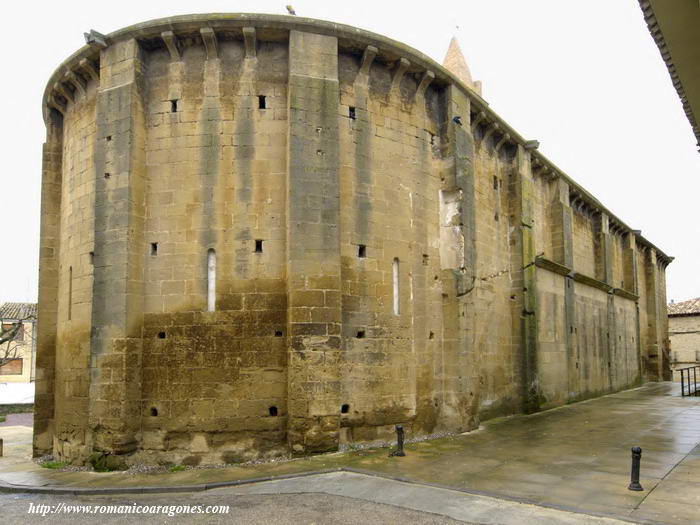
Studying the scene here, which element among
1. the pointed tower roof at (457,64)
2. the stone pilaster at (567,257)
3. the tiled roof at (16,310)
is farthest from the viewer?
the tiled roof at (16,310)

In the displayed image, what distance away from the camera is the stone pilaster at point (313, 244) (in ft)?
35.2

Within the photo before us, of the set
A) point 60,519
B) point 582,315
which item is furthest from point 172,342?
point 582,315

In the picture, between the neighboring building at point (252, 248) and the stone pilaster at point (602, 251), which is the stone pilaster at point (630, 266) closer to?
the stone pilaster at point (602, 251)

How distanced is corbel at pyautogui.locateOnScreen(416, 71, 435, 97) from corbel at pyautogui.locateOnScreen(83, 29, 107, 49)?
6.70m

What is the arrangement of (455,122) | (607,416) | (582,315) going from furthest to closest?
(582,315) → (607,416) → (455,122)

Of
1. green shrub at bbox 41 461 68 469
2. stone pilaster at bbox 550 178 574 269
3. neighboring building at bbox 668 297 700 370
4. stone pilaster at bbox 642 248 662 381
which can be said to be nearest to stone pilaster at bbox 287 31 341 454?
green shrub at bbox 41 461 68 469

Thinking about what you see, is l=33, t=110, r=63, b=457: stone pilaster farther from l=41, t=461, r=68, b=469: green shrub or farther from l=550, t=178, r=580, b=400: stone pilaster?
l=550, t=178, r=580, b=400: stone pilaster

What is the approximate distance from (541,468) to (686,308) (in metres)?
42.8

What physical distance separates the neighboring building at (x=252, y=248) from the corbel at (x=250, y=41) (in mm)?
61

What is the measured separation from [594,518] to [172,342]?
7.64 meters

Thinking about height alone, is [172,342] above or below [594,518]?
above

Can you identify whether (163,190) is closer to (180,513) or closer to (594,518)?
(180,513)

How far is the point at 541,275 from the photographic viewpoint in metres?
18.8

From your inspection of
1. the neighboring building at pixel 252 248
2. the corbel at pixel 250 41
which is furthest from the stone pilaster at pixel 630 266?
the corbel at pixel 250 41
